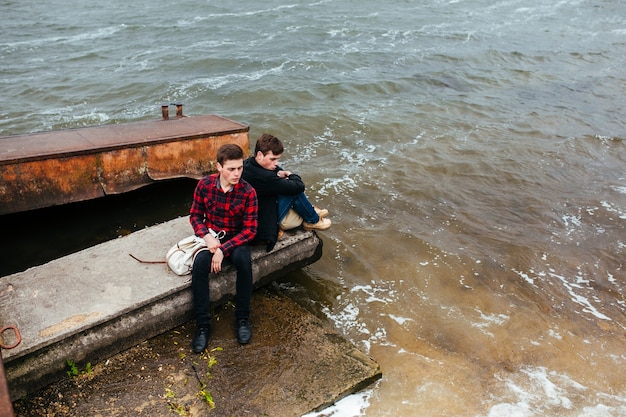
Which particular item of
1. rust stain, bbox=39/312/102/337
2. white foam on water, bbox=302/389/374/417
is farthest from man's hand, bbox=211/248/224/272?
white foam on water, bbox=302/389/374/417

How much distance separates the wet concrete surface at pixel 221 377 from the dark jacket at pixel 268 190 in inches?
32.9

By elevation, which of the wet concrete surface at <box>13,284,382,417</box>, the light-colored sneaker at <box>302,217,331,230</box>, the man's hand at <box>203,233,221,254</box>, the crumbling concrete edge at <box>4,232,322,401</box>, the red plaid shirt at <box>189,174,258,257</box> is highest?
the red plaid shirt at <box>189,174,258,257</box>

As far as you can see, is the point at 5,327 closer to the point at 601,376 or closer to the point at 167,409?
the point at 167,409

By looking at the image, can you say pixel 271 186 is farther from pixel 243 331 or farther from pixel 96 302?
pixel 96 302

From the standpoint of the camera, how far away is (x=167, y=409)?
3.57 m

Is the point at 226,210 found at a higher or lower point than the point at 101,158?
higher

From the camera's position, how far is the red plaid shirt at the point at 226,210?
428 cm

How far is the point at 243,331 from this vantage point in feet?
14.0

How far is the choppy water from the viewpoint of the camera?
4.58 metres

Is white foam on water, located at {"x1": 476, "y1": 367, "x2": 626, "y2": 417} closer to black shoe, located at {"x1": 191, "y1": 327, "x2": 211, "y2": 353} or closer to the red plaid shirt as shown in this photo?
black shoe, located at {"x1": 191, "y1": 327, "x2": 211, "y2": 353}

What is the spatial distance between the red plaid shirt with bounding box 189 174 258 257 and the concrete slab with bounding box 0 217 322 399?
391mm

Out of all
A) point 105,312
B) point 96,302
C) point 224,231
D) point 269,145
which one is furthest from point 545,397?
point 96,302

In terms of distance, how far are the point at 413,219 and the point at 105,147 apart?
4314 mm

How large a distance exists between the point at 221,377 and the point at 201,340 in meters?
0.38
